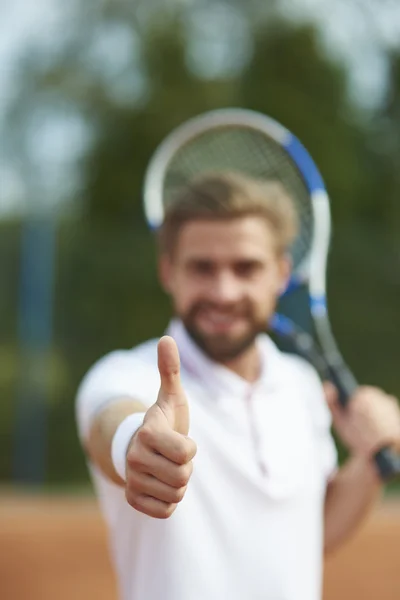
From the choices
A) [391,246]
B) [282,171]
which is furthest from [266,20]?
[282,171]

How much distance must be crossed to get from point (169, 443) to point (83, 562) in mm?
2598

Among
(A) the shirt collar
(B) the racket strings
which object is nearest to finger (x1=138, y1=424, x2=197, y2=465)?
(A) the shirt collar

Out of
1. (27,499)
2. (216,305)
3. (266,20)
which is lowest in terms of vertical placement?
(27,499)

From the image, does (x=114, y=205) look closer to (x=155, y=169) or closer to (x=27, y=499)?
(x=27, y=499)

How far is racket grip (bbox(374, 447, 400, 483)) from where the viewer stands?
1.88 meters

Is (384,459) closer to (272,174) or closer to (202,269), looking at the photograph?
(202,269)

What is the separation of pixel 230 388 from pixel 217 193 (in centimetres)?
32

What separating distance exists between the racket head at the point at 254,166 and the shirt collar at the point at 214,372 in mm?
435

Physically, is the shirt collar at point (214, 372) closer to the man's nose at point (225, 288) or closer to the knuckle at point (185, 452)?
the man's nose at point (225, 288)

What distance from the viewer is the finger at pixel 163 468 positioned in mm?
1211

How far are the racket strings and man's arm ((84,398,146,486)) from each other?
30.0 inches

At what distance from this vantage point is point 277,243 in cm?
191

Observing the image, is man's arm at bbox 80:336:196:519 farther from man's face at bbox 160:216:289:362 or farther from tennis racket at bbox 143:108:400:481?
tennis racket at bbox 143:108:400:481

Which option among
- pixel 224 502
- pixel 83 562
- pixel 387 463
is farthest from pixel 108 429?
pixel 83 562
